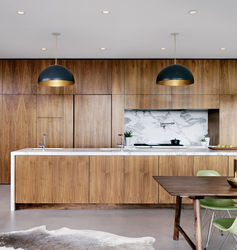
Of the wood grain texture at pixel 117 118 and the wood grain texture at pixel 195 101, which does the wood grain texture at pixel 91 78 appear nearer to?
the wood grain texture at pixel 117 118

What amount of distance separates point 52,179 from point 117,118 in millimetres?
2148

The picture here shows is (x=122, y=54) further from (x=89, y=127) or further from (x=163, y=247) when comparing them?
(x=163, y=247)

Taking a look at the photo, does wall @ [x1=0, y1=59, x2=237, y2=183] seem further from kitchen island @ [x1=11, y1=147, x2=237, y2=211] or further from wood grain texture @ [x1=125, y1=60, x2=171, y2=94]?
kitchen island @ [x1=11, y1=147, x2=237, y2=211]

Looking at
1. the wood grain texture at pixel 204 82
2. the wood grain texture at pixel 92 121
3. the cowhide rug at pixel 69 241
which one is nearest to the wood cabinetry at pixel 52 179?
the cowhide rug at pixel 69 241

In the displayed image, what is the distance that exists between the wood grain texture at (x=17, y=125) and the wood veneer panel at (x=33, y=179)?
5.64 feet

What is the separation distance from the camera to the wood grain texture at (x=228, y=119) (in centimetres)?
536

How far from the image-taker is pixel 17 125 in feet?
17.6

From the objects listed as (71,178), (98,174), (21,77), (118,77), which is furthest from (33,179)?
(118,77)

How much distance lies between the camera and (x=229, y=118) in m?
5.38

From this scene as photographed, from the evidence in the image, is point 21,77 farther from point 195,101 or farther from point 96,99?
point 195,101

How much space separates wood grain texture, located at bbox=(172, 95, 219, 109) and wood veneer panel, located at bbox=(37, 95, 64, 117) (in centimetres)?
247

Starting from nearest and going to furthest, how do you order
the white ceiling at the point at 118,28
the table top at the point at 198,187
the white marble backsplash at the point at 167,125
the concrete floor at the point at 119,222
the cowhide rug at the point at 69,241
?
the table top at the point at 198,187
the cowhide rug at the point at 69,241
the concrete floor at the point at 119,222
the white ceiling at the point at 118,28
the white marble backsplash at the point at 167,125

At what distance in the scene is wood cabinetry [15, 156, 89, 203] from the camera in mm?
3693

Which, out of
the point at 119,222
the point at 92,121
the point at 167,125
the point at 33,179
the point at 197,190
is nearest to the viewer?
the point at 197,190
